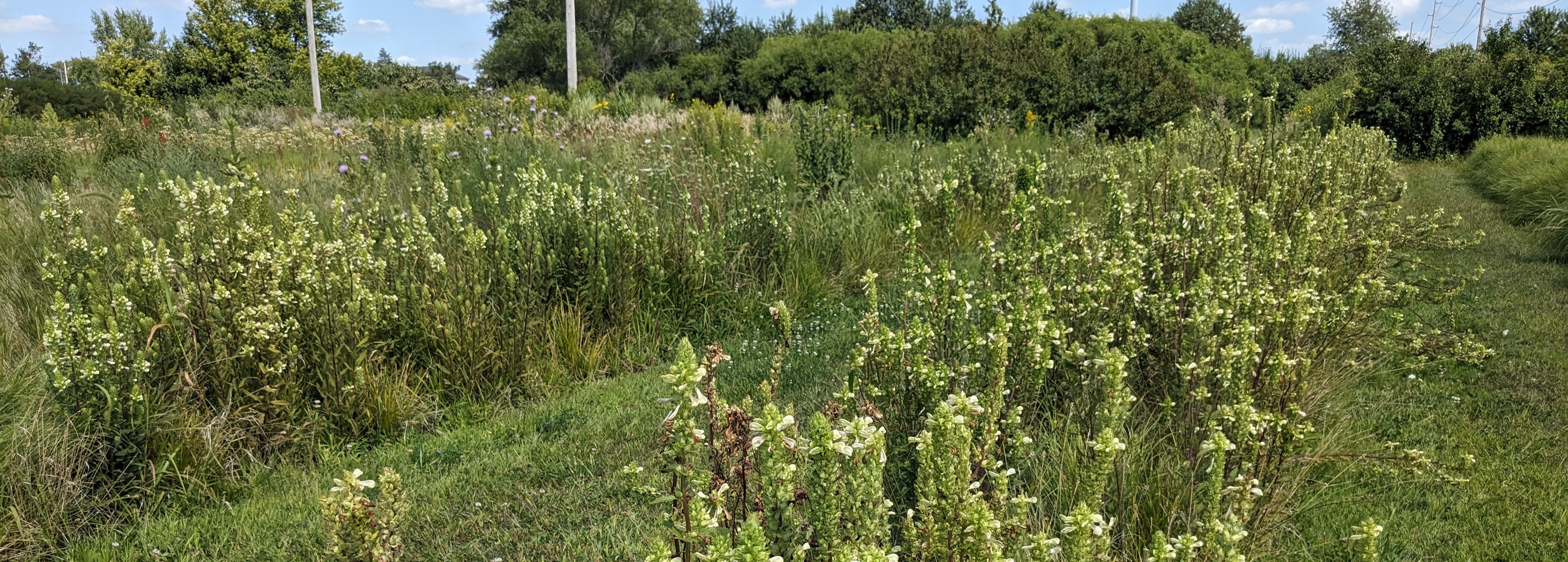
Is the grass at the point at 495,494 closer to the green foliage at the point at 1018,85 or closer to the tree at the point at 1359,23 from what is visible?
the green foliage at the point at 1018,85

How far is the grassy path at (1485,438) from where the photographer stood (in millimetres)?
2904

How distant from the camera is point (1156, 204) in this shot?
217 inches

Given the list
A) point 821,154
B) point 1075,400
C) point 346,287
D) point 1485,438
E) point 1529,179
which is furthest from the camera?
point 1529,179

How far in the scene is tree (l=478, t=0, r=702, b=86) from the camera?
4044 centimetres

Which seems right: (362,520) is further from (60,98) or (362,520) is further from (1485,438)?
(60,98)

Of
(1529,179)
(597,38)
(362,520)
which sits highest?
(597,38)

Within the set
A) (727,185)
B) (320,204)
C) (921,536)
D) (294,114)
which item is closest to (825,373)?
(921,536)

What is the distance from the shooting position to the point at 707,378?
6.31 ft

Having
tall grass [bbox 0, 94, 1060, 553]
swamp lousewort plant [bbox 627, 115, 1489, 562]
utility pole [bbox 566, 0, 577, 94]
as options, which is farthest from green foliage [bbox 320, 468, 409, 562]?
utility pole [bbox 566, 0, 577, 94]

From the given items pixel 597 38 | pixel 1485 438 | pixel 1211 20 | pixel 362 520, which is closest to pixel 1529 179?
pixel 1485 438

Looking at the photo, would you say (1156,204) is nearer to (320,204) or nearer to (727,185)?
(727,185)

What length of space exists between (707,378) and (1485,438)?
143 inches

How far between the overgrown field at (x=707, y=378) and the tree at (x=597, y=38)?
121ft

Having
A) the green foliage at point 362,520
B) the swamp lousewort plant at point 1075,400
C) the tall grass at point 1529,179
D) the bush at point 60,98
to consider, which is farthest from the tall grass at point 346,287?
the bush at point 60,98
